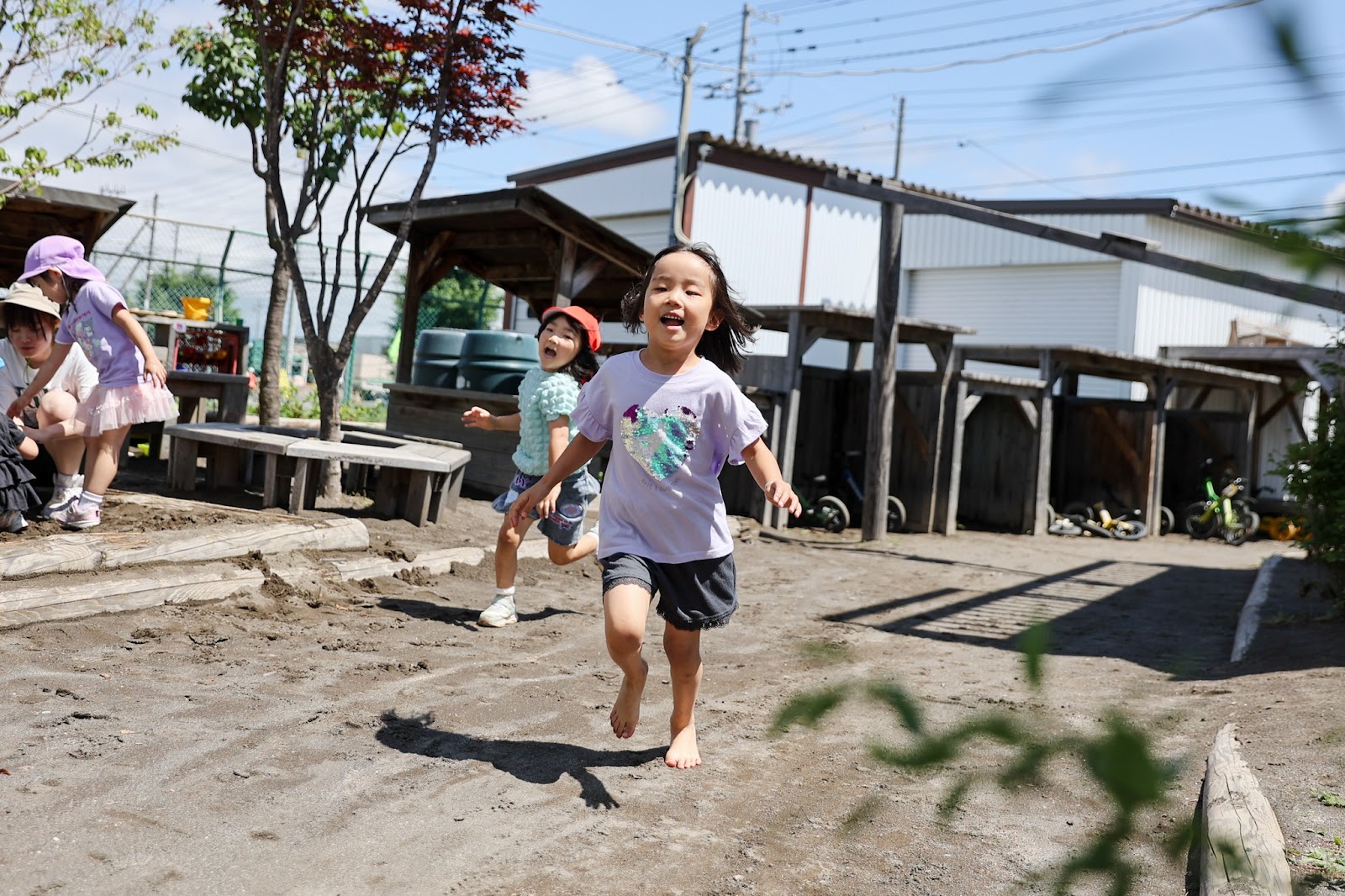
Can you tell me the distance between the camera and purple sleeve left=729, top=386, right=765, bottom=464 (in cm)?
369

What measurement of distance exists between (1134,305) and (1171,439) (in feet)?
17.2

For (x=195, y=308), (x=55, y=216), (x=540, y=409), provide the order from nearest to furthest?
(x=540, y=409)
(x=55, y=216)
(x=195, y=308)

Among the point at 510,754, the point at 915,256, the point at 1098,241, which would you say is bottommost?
the point at 510,754

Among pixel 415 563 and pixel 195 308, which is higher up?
pixel 195 308

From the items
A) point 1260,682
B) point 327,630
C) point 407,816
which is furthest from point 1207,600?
point 407,816

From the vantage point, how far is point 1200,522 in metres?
16.3

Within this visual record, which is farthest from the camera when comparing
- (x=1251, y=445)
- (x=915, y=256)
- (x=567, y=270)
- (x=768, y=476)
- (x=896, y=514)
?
(x=915, y=256)

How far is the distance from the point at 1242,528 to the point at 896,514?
615cm

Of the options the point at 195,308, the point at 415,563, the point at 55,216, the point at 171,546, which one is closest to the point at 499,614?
the point at 415,563

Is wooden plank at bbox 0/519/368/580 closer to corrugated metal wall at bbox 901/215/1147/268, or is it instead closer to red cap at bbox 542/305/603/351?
red cap at bbox 542/305/603/351

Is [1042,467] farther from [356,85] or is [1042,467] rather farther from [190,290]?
[190,290]

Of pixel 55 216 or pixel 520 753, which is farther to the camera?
pixel 55 216

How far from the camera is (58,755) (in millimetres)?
3332

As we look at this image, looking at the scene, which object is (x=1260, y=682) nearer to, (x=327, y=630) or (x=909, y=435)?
(x=327, y=630)
